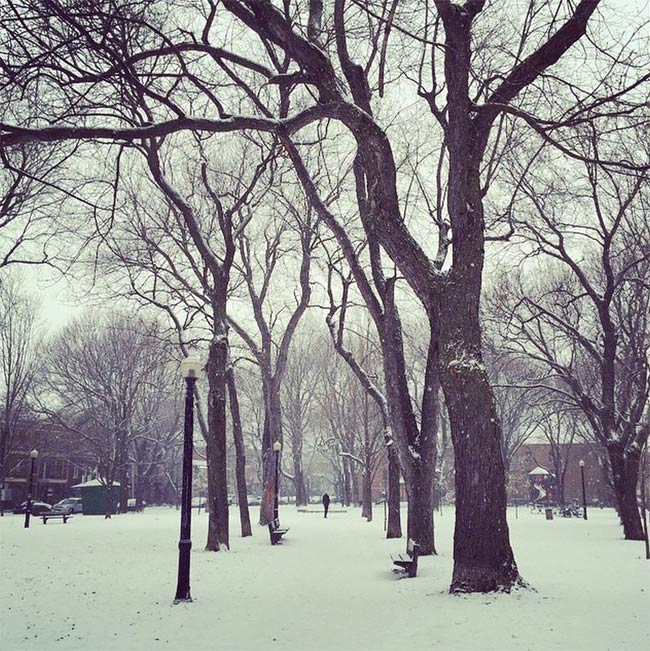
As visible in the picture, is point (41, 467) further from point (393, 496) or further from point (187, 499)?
point (187, 499)

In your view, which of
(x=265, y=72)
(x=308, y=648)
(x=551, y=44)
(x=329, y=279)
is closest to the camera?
(x=308, y=648)

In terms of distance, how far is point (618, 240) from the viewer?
21.4 meters

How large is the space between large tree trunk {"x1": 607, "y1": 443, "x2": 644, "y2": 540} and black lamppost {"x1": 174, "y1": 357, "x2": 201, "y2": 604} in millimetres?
14643

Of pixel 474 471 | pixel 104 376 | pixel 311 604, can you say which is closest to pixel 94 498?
pixel 104 376

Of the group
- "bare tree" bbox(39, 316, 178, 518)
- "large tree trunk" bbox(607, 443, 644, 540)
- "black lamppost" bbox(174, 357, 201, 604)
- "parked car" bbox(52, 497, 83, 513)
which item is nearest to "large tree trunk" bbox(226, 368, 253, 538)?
"black lamppost" bbox(174, 357, 201, 604)

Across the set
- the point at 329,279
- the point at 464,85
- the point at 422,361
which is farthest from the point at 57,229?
the point at 422,361

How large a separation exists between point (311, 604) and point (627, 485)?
46.2ft

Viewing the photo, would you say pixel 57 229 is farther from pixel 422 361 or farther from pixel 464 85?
pixel 422 361

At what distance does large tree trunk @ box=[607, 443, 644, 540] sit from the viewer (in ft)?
61.7

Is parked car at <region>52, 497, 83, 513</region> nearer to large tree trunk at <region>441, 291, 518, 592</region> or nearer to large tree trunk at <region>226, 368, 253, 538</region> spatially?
large tree trunk at <region>226, 368, 253, 538</region>

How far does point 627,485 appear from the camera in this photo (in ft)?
63.0

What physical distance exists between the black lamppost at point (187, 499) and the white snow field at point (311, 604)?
0.33 m

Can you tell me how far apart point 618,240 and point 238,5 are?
16430 millimetres

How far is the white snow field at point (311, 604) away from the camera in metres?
6.43
